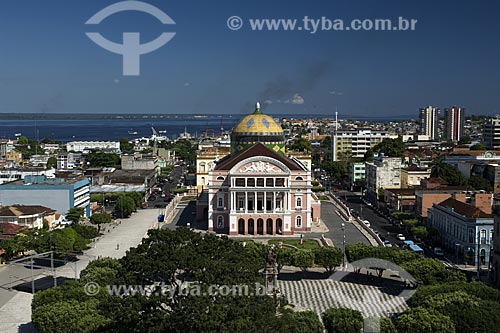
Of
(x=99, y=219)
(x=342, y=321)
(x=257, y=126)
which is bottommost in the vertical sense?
(x=99, y=219)

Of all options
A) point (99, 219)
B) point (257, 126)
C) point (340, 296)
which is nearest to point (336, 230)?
point (257, 126)

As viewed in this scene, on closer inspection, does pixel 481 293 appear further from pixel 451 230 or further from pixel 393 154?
pixel 393 154

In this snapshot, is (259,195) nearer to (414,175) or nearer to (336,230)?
(336,230)

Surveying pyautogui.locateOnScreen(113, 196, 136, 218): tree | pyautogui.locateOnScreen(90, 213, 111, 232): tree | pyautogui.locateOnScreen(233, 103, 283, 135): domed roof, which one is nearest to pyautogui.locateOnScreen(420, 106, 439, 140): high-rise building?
pyautogui.locateOnScreen(233, 103, 283, 135): domed roof

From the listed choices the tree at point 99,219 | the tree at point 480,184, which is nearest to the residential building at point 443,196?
the tree at point 480,184

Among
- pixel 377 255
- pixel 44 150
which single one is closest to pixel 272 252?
pixel 377 255

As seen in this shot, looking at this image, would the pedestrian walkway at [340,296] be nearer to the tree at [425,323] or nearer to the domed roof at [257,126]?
the tree at [425,323]

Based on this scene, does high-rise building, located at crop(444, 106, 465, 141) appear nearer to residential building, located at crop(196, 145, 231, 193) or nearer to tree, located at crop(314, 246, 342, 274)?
residential building, located at crop(196, 145, 231, 193)
